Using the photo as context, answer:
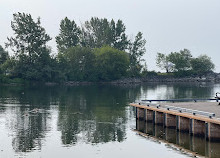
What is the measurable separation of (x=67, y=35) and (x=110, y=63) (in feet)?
71.5

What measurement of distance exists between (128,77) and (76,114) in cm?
12565

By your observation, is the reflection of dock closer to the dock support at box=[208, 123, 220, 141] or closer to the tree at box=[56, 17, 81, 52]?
the dock support at box=[208, 123, 220, 141]

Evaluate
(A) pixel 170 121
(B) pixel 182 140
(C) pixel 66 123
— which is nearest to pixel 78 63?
(C) pixel 66 123

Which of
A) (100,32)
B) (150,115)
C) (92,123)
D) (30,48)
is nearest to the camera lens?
(150,115)

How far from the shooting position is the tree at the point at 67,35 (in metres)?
182

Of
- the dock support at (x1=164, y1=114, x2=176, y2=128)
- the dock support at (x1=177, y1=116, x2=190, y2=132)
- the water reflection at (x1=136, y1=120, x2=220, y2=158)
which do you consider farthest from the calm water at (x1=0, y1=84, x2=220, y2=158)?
the dock support at (x1=164, y1=114, x2=176, y2=128)

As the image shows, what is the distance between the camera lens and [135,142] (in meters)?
46.9

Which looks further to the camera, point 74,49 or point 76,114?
point 74,49

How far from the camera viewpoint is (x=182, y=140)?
46.9 m

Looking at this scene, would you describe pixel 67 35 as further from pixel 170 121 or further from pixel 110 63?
pixel 170 121

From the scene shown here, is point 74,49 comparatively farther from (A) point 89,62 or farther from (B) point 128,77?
(B) point 128,77

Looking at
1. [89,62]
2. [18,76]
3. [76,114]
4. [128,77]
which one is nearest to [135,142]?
[76,114]

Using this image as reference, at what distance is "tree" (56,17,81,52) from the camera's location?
598 feet

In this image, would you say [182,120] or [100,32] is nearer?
[182,120]
